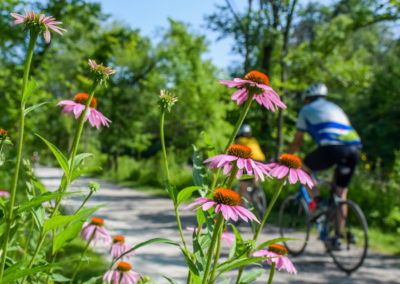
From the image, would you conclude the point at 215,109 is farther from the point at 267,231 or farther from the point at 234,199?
the point at 234,199

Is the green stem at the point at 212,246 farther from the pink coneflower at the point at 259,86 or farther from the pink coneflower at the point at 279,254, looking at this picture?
the pink coneflower at the point at 279,254

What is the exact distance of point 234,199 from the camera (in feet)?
3.42

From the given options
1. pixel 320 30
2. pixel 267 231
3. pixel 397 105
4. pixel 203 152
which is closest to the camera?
pixel 267 231

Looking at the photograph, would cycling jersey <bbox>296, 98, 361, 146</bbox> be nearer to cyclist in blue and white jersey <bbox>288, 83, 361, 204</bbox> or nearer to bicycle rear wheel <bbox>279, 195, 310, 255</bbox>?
cyclist in blue and white jersey <bbox>288, 83, 361, 204</bbox>

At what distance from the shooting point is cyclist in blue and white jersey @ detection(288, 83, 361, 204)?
4.19m

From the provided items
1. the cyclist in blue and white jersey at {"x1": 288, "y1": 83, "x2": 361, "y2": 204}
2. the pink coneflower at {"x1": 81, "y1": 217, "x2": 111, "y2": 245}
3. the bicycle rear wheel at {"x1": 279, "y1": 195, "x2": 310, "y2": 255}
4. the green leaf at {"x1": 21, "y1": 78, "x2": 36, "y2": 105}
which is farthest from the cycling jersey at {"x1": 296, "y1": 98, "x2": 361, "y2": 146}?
the green leaf at {"x1": 21, "y1": 78, "x2": 36, "y2": 105}

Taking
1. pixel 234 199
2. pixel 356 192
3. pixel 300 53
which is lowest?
pixel 356 192

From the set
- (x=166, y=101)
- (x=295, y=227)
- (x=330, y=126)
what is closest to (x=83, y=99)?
(x=166, y=101)

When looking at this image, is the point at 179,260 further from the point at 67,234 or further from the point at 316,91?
the point at 67,234

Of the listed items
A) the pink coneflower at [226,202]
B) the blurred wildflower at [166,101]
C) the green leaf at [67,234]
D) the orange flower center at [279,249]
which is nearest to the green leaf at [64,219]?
the green leaf at [67,234]

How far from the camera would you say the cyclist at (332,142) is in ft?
13.8

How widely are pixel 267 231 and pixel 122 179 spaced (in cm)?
1043

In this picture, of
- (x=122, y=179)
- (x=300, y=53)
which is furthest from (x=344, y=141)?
(x=122, y=179)

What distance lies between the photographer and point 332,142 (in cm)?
419
